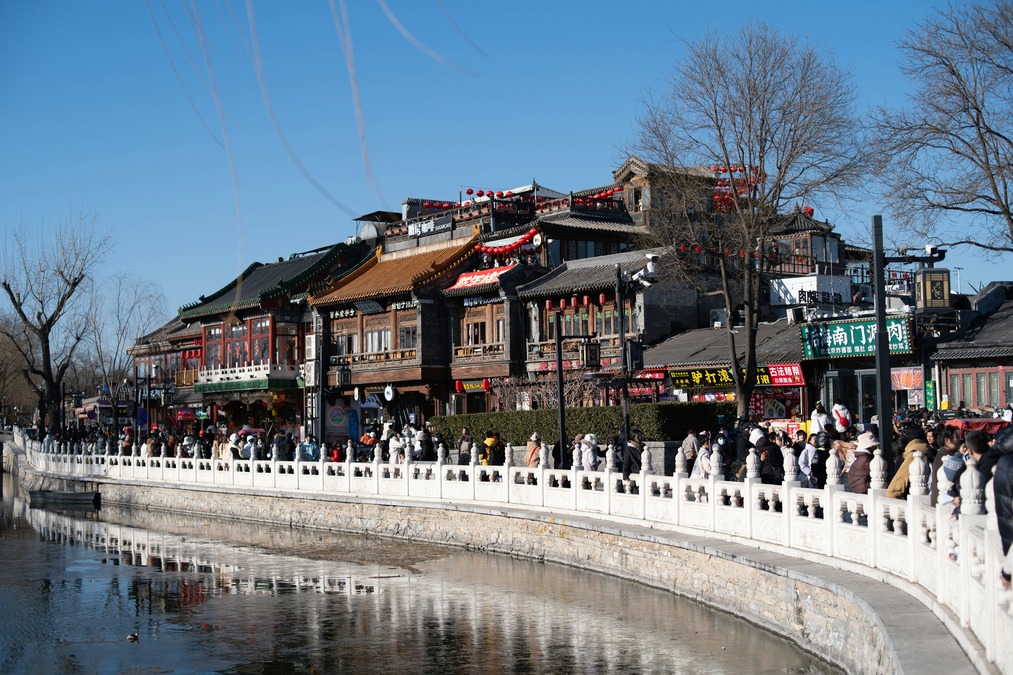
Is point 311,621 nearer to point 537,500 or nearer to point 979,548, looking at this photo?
point 537,500

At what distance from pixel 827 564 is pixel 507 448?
36.5ft

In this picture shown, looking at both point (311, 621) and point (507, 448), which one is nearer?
point (311, 621)

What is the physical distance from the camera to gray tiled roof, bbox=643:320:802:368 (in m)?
32.5

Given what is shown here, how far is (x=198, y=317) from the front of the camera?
5769 cm

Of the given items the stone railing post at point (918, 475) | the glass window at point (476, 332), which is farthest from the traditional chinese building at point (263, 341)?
the stone railing post at point (918, 475)

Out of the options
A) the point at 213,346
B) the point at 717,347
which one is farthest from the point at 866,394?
the point at 213,346

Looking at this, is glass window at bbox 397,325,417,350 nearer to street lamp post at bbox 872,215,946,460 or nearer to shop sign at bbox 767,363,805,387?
shop sign at bbox 767,363,805,387

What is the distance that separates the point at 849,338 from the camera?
3058 cm

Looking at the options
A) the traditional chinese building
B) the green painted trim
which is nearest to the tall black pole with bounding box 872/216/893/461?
the traditional chinese building

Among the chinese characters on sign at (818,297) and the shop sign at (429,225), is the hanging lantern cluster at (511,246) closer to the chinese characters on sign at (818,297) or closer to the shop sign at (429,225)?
the shop sign at (429,225)

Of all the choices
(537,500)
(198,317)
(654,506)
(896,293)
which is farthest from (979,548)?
(198,317)

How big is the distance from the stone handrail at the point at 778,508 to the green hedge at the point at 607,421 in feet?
13.7

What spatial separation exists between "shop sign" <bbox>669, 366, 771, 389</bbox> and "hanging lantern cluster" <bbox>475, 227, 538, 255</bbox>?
9.81 metres

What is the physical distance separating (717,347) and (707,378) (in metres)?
1.27
